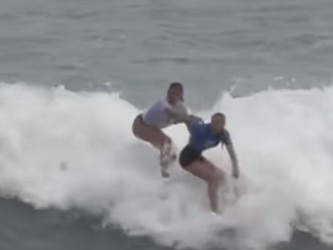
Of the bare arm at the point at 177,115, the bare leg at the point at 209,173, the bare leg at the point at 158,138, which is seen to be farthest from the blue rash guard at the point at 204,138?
the bare leg at the point at 158,138

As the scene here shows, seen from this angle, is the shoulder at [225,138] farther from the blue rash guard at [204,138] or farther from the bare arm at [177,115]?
the bare arm at [177,115]

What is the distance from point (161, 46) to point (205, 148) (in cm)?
1286

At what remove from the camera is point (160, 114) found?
71.3ft

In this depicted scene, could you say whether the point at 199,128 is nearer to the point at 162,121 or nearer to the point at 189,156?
the point at 189,156

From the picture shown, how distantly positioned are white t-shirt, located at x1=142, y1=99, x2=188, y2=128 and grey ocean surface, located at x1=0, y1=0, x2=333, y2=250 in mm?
2517

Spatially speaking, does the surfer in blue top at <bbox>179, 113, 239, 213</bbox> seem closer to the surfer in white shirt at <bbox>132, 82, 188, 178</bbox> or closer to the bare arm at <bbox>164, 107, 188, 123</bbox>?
the bare arm at <bbox>164, 107, 188, 123</bbox>

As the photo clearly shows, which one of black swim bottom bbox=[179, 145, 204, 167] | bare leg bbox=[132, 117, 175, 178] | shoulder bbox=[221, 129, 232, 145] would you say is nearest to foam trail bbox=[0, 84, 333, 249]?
bare leg bbox=[132, 117, 175, 178]

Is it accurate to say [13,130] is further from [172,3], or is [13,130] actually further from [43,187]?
[172,3]

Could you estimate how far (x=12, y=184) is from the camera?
23.6m

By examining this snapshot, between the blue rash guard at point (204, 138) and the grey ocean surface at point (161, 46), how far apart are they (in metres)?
3.29

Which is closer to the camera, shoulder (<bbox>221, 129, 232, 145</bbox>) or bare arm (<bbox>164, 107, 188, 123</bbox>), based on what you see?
shoulder (<bbox>221, 129, 232, 145</bbox>)

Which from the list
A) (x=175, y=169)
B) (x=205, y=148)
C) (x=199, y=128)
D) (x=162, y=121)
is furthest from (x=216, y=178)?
(x=162, y=121)

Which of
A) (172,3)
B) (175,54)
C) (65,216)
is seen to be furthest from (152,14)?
(65,216)

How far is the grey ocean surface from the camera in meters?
29.5
